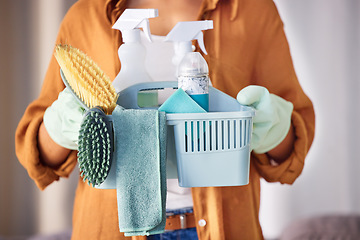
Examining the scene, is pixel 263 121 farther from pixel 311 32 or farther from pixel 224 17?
pixel 311 32

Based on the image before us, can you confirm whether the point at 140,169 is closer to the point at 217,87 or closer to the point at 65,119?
the point at 65,119

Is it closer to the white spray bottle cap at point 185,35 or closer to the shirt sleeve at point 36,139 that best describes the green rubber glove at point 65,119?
the shirt sleeve at point 36,139

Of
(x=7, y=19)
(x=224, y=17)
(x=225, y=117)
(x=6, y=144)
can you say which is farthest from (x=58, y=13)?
(x=225, y=117)

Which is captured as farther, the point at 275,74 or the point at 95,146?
the point at 275,74

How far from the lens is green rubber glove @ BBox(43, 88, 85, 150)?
2.07 ft

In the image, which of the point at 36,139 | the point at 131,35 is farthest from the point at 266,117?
the point at 36,139

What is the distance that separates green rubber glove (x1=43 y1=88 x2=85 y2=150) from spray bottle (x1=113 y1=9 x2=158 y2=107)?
0.07 meters

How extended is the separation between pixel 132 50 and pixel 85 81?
10 centimetres

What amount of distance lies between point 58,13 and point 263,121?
41.2 inches

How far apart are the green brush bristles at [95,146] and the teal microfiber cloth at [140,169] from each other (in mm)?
28

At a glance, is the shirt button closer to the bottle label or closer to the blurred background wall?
the bottle label

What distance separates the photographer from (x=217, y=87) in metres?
0.78

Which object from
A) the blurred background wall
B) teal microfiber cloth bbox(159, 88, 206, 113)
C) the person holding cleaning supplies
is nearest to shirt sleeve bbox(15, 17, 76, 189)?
the person holding cleaning supplies

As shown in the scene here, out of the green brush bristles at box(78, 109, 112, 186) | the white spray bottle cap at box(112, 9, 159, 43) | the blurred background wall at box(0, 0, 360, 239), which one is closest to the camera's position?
the green brush bristles at box(78, 109, 112, 186)
